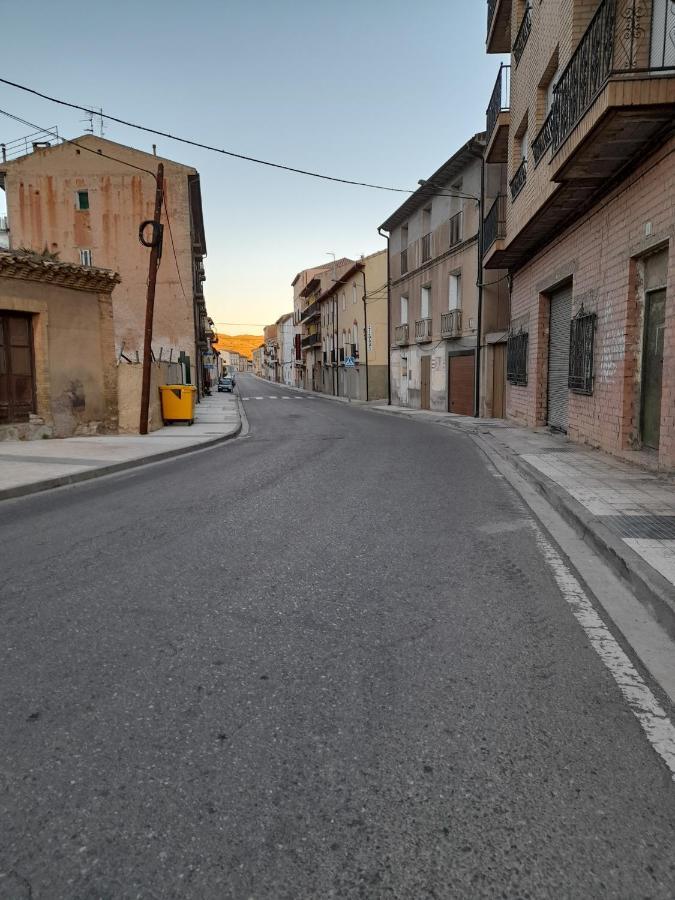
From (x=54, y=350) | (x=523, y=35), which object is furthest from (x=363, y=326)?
(x=54, y=350)

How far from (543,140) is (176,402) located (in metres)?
11.6

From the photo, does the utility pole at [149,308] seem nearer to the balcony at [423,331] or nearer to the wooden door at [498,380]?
the wooden door at [498,380]

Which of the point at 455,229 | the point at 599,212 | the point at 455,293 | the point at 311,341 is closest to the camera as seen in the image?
the point at 599,212

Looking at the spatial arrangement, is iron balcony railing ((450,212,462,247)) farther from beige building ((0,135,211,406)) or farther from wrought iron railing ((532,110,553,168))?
beige building ((0,135,211,406))

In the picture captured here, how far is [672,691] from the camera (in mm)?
2629

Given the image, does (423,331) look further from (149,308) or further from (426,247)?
(149,308)

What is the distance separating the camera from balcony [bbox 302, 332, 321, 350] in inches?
2259

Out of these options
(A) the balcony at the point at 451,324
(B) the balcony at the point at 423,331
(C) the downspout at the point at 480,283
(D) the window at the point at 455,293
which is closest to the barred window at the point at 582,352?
(C) the downspout at the point at 480,283

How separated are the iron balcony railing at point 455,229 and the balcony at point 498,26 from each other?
5274 mm

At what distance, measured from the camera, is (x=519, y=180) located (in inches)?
560

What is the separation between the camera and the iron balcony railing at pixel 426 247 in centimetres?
2539

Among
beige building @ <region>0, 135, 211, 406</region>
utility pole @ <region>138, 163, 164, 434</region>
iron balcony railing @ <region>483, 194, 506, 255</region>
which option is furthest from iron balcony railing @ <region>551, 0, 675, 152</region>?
beige building @ <region>0, 135, 211, 406</region>

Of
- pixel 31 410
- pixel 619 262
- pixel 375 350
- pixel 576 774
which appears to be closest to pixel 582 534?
pixel 576 774

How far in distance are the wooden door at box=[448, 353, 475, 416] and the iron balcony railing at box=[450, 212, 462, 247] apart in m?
4.31
